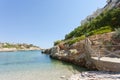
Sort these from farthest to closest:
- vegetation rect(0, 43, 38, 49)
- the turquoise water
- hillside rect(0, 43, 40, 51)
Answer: vegetation rect(0, 43, 38, 49), hillside rect(0, 43, 40, 51), the turquoise water

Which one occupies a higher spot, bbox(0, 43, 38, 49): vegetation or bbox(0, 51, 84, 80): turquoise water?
bbox(0, 43, 38, 49): vegetation

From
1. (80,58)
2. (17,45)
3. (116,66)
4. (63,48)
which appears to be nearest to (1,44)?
(17,45)

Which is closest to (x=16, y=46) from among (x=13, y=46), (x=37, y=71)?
(x=13, y=46)

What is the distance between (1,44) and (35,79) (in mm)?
150585

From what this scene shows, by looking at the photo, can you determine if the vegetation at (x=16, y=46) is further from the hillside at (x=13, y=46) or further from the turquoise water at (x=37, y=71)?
the turquoise water at (x=37, y=71)

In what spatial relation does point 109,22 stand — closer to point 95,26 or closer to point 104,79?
point 95,26

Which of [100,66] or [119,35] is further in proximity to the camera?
[119,35]

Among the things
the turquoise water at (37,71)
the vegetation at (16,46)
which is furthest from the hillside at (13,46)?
the turquoise water at (37,71)

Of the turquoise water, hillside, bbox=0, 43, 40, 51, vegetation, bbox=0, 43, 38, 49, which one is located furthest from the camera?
vegetation, bbox=0, 43, 38, 49

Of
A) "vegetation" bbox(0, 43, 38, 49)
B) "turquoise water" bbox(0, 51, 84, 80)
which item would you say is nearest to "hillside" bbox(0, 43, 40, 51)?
"vegetation" bbox(0, 43, 38, 49)

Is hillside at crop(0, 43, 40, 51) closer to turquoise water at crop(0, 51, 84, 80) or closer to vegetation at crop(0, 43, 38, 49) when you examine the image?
vegetation at crop(0, 43, 38, 49)

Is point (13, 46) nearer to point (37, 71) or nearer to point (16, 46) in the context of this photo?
point (16, 46)

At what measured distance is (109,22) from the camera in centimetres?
3166

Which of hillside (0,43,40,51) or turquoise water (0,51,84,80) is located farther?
hillside (0,43,40,51)
